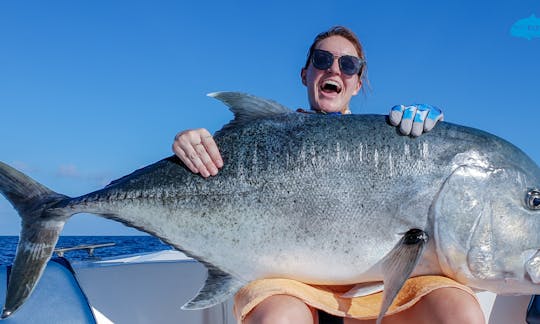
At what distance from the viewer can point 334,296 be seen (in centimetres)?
263

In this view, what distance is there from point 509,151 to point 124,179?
1.98 meters

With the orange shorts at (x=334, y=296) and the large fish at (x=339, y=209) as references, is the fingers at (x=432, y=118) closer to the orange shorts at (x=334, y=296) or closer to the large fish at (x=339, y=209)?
the large fish at (x=339, y=209)

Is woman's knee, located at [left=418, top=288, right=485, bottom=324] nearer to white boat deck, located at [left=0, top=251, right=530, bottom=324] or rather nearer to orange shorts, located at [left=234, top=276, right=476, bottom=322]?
orange shorts, located at [left=234, top=276, right=476, bottom=322]

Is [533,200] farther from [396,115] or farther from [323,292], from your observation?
[323,292]

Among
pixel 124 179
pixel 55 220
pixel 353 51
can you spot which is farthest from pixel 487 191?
pixel 55 220

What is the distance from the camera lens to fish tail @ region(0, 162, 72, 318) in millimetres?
2582

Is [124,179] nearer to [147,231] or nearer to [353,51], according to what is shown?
[147,231]

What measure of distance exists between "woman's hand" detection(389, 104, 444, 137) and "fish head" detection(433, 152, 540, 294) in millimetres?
232

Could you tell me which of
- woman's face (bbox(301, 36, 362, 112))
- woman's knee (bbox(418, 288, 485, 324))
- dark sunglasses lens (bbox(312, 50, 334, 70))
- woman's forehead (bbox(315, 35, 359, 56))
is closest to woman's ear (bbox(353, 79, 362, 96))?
woman's face (bbox(301, 36, 362, 112))

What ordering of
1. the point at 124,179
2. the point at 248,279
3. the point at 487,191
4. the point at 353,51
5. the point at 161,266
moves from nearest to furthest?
the point at 487,191
the point at 248,279
the point at 124,179
the point at 353,51
the point at 161,266

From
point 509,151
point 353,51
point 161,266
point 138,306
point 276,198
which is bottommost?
point 138,306

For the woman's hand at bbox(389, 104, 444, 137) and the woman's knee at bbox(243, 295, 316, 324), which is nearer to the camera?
the woman's knee at bbox(243, 295, 316, 324)

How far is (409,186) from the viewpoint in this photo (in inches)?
95.0

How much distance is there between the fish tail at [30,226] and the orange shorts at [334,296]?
1034mm
